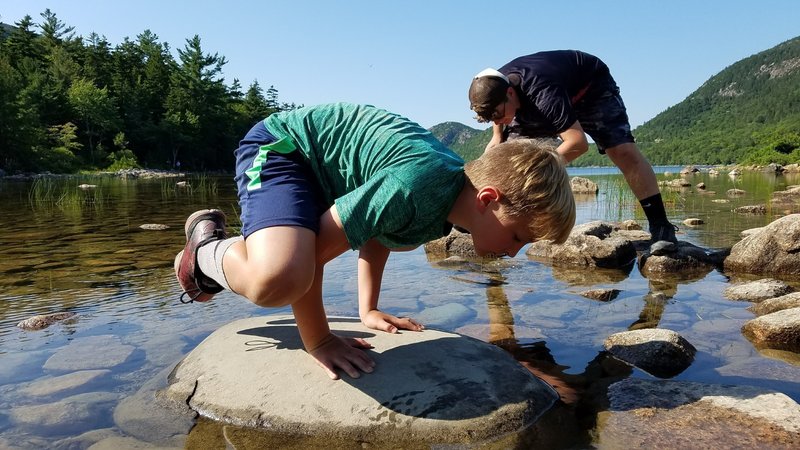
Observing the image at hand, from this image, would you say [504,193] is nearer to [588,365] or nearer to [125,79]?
[588,365]

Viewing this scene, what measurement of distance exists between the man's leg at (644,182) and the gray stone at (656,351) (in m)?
2.19

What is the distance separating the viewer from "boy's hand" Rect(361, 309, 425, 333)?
2.46 metres

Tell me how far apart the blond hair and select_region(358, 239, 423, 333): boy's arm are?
29.3 inches

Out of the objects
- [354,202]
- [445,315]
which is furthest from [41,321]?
[445,315]

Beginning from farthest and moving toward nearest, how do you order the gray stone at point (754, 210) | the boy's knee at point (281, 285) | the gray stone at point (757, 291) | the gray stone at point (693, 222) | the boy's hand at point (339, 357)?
the gray stone at point (754, 210) → the gray stone at point (693, 222) → the gray stone at point (757, 291) → the boy's hand at point (339, 357) → the boy's knee at point (281, 285)

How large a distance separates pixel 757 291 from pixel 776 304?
12.9 inches

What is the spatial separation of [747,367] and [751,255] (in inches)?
87.1

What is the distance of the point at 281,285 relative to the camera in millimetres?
1925

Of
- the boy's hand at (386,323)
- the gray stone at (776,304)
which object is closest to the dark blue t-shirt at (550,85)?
the gray stone at (776,304)

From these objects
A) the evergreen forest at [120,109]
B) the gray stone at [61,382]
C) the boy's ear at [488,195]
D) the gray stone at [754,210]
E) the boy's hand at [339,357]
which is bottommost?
the gray stone at [61,382]

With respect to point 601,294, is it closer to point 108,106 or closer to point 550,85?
point 550,85

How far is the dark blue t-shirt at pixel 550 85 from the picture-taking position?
3883 mm

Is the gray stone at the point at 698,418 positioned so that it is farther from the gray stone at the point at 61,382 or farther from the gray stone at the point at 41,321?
the gray stone at the point at 41,321

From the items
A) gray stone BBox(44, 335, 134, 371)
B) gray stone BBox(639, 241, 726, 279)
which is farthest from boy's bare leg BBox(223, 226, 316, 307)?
gray stone BBox(639, 241, 726, 279)
